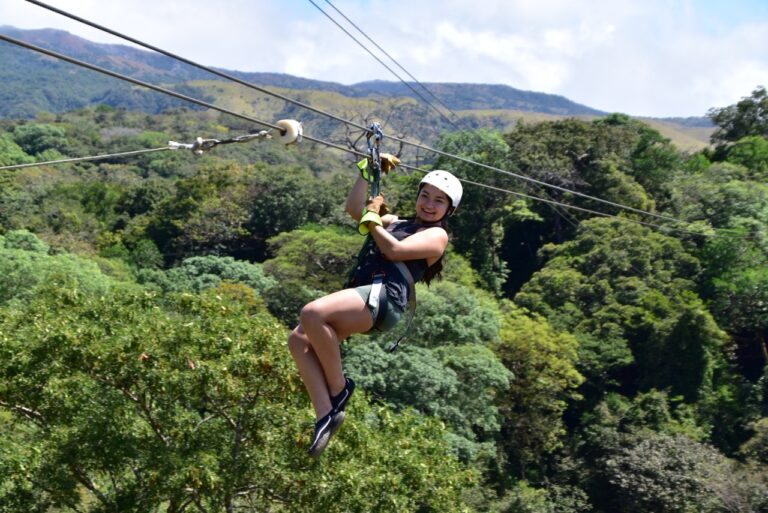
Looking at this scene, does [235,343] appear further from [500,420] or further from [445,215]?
[500,420]

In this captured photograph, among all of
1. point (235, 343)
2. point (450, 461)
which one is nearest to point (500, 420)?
point (450, 461)

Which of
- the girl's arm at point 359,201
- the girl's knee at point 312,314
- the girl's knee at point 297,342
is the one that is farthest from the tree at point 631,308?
the girl's knee at point 312,314

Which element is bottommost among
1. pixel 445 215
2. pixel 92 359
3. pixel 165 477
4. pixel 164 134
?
pixel 164 134

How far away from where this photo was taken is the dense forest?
11.6m

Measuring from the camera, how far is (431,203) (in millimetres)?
4844

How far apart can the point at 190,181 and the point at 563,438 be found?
2168cm

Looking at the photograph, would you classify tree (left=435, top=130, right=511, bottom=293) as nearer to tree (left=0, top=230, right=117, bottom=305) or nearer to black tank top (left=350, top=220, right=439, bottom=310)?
tree (left=0, top=230, right=117, bottom=305)

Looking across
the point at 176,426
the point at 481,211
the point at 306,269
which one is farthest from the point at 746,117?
the point at 176,426

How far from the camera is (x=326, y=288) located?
28344 millimetres

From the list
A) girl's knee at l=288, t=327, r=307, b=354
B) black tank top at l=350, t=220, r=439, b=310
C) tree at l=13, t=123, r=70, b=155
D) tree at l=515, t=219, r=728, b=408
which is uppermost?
black tank top at l=350, t=220, r=439, b=310

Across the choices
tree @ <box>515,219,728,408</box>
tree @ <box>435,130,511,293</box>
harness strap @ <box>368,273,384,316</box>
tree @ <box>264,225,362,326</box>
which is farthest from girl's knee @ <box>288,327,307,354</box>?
tree @ <box>435,130,511,293</box>

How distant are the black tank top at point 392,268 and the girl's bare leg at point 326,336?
0.57 ft

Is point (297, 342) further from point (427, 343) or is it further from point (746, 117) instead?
point (746, 117)

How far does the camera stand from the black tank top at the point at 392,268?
186 inches
